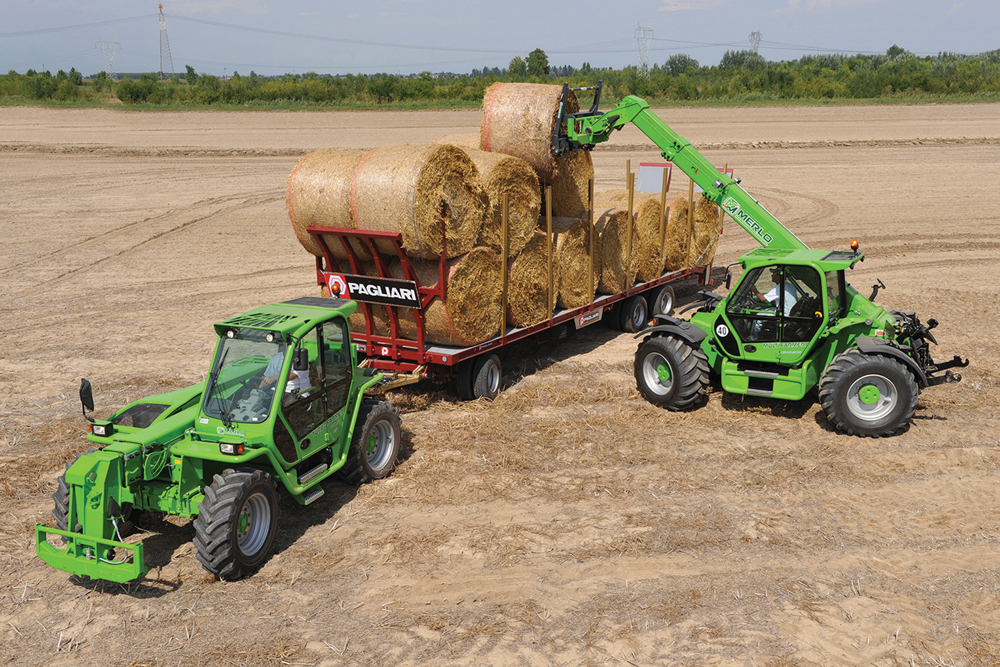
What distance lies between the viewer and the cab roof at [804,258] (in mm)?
9578

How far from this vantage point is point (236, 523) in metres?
6.64

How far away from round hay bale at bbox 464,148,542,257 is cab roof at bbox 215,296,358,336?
8.78 ft

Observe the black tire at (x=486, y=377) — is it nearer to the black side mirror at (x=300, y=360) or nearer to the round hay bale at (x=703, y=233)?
the black side mirror at (x=300, y=360)

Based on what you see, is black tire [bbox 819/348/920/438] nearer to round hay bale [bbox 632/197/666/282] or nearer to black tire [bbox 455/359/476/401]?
black tire [bbox 455/359/476/401]

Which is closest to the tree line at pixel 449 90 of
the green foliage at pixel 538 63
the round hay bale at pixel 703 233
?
the green foliage at pixel 538 63

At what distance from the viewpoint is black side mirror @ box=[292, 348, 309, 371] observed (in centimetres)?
716

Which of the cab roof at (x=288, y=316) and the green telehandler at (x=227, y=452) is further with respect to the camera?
the cab roof at (x=288, y=316)

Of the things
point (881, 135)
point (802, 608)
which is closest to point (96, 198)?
point (802, 608)

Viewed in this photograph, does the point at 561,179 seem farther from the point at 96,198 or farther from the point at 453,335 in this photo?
the point at 96,198

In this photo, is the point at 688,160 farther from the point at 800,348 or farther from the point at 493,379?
the point at 493,379

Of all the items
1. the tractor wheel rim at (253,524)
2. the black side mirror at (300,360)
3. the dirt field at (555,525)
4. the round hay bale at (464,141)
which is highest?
the round hay bale at (464,141)

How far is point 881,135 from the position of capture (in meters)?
34.1

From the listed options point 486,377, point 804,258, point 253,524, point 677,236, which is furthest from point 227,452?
point 677,236

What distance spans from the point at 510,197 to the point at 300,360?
4.33m
